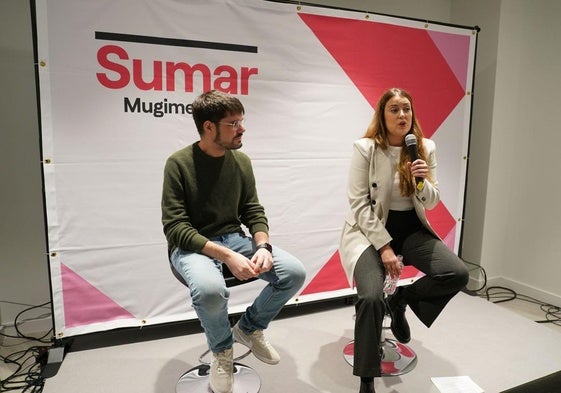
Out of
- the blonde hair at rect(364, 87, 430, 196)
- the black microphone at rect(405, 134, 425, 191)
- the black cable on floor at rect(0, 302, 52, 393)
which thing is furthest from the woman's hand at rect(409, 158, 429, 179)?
the black cable on floor at rect(0, 302, 52, 393)

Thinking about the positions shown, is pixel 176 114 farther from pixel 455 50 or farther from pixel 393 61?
pixel 455 50

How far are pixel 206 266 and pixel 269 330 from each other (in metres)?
1.05

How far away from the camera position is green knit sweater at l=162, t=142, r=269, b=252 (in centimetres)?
171

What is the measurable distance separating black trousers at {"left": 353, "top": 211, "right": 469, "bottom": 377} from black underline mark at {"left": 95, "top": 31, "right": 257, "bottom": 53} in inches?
50.5

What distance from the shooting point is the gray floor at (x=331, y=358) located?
1.99 metres

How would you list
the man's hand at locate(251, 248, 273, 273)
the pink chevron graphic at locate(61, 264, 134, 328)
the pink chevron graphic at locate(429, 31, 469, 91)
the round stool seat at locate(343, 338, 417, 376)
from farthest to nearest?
the pink chevron graphic at locate(429, 31, 469, 91) < the pink chevron graphic at locate(61, 264, 134, 328) < the round stool seat at locate(343, 338, 417, 376) < the man's hand at locate(251, 248, 273, 273)

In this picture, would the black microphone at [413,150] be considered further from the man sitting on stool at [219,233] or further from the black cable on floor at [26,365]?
the black cable on floor at [26,365]

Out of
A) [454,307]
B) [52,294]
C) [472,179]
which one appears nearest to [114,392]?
[52,294]

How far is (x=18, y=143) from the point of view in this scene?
2.43 m

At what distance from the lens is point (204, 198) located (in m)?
1.81

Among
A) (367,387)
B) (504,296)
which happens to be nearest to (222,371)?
(367,387)

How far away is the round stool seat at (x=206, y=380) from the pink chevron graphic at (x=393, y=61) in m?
1.86

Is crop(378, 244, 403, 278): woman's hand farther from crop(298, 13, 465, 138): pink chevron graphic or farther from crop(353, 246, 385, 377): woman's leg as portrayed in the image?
crop(298, 13, 465, 138): pink chevron graphic

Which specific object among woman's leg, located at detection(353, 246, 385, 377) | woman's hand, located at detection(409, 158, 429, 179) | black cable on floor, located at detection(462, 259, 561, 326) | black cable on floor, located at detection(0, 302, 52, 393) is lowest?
black cable on floor, located at detection(0, 302, 52, 393)
